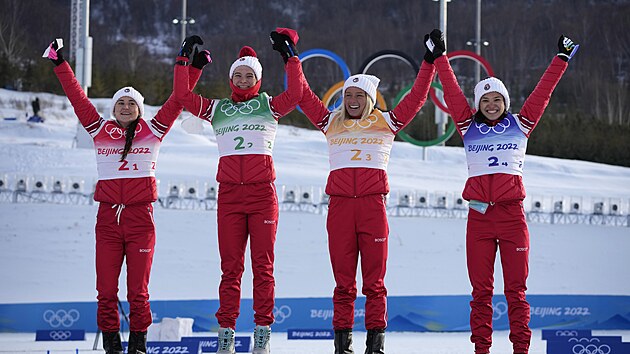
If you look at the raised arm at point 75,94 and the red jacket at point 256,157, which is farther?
the raised arm at point 75,94

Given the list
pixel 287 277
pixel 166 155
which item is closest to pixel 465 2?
pixel 166 155

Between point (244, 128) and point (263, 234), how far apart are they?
649mm

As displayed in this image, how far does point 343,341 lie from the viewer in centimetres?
525

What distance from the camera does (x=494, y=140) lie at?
5395mm

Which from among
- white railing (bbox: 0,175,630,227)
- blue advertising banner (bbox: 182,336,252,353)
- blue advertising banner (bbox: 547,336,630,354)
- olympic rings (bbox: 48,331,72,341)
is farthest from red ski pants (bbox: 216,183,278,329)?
white railing (bbox: 0,175,630,227)

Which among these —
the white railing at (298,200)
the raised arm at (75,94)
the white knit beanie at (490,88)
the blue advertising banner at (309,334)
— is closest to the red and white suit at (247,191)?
the raised arm at (75,94)

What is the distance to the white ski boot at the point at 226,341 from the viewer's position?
5230mm

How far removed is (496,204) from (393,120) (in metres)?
0.79

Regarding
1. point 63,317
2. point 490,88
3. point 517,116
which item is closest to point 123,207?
point 490,88

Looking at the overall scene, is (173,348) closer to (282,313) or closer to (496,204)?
(496,204)

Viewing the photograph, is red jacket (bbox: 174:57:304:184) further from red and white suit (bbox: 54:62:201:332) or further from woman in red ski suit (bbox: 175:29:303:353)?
red and white suit (bbox: 54:62:201:332)

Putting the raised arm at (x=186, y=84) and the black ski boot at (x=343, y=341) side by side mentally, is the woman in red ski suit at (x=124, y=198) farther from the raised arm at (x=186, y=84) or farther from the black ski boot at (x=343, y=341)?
the black ski boot at (x=343, y=341)

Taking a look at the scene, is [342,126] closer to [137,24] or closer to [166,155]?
[166,155]

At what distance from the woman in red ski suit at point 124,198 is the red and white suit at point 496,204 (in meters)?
1.76
